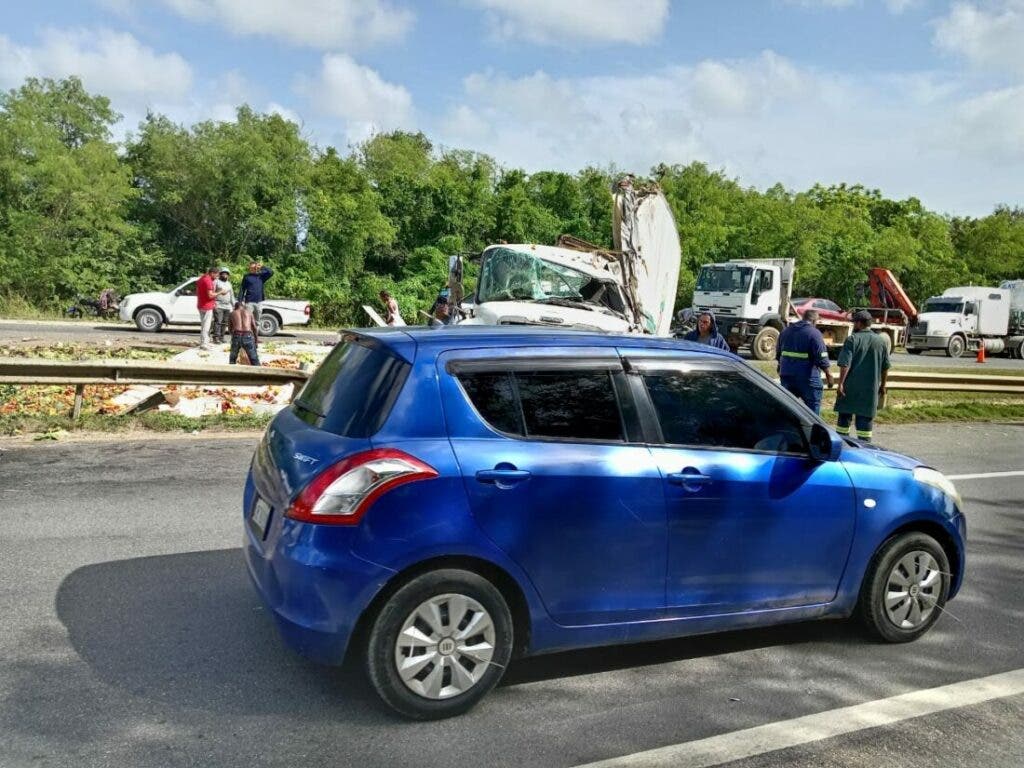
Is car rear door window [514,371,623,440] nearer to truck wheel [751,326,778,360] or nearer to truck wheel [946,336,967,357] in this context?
truck wheel [751,326,778,360]

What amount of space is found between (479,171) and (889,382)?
2634cm

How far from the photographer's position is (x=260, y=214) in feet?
114

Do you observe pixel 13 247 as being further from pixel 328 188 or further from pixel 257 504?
pixel 257 504

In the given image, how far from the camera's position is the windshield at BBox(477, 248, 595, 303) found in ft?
50.2

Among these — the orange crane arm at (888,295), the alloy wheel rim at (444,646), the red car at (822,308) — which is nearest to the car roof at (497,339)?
the alloy wheel rim at (444,646)

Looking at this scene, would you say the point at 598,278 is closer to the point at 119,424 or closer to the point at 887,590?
the point at 119,424

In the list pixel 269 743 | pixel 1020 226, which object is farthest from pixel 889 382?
pixel 1020 226

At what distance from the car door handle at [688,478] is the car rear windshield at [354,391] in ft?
4.36

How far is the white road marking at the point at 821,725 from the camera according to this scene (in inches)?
136

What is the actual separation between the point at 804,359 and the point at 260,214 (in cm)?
2861

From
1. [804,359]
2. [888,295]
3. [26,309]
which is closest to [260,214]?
[26,309]

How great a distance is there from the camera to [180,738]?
11.2ft

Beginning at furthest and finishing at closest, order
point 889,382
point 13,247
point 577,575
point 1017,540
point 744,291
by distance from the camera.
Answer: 1. point 13,247
2. point 744,291
3. point 889,382
4. point 1017,540
5. point 577,575

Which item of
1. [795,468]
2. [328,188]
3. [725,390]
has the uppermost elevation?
[328,188]
